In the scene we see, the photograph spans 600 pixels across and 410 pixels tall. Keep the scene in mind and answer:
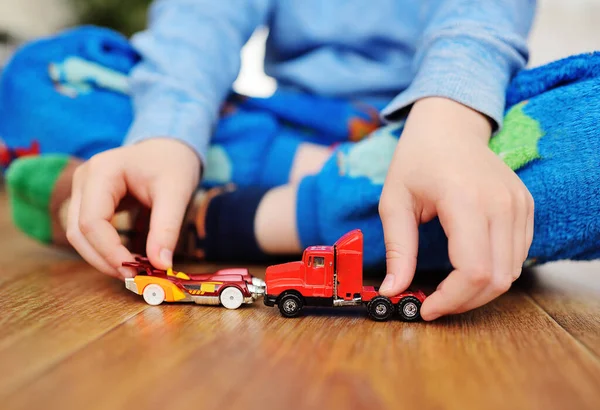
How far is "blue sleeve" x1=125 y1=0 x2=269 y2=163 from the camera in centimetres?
92

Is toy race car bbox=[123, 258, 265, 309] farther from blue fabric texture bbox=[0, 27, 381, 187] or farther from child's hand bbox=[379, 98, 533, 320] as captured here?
blue fabric texture bbox=[0, 27, 381, 187]

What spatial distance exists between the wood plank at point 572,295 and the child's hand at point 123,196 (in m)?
0.51

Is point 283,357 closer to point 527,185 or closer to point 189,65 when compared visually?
point 527,185

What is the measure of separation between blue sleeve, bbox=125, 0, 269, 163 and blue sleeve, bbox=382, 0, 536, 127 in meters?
0.34

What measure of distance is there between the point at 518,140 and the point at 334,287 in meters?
0.35

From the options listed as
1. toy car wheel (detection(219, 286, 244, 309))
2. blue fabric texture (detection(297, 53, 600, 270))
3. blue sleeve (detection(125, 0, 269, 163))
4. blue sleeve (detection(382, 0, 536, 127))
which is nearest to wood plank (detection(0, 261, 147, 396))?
toy car wheel (detection(219, 286, 244, 309))

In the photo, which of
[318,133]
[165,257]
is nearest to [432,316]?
[165,257]

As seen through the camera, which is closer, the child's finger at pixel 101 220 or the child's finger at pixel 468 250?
the child's finger at pixel 468 250

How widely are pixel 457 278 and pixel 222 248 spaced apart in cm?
55

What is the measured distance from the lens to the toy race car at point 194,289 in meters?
0.70

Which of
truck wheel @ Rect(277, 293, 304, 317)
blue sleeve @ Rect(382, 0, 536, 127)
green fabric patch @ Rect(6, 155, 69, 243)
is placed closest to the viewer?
truck wheel @ Rect(277, 293, 304, 317)

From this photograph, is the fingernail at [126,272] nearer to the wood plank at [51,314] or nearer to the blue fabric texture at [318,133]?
the wood plank at [51,314]

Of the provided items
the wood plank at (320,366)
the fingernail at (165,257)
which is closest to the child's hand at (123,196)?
the fingernail at (165,257)

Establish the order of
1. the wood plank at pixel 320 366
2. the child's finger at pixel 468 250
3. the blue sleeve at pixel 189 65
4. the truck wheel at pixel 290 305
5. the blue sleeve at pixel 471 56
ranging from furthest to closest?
1. the blue sleeve at pixel 189 65
2. the blue sleeve at pixel 471 56
3. the truck wheel at pixel 290 305
4. the child's finger at pixel 468 250
5. the wood plank at pixel 320 366
